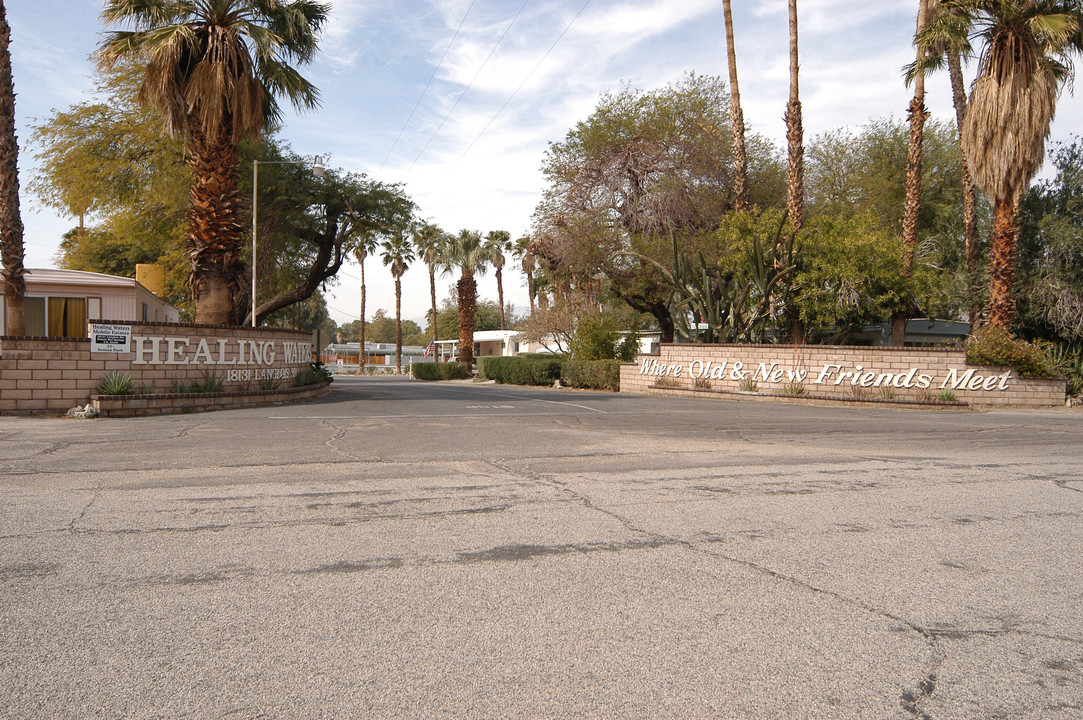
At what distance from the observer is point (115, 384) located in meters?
15.8

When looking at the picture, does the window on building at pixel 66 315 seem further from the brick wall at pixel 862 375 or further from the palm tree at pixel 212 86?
the brick wall at pixel 862 375

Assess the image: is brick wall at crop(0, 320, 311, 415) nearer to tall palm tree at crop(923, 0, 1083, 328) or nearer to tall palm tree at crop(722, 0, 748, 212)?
tall palm tree at crop(722, 0, 748, 212)

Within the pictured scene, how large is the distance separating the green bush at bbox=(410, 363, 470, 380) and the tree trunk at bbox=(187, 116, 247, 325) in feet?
100

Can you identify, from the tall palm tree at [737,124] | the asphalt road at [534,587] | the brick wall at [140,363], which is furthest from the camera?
the tall palm tree at [737,124]

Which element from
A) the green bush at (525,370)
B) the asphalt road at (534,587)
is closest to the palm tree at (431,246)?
the green bush at (525,370)

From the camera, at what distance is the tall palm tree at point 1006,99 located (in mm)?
20703

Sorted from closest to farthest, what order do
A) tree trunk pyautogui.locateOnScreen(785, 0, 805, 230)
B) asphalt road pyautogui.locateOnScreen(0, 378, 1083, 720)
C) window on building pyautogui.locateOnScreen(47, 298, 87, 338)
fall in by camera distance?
asphalt road pyautogui.locateOnScreen(0, 378, 1083, 720), window on building pyautogui.locateOnScreen(47, 298, 87, 338), tree trunk pyautogui.locateOnScreen(785, 0, 805, 230)

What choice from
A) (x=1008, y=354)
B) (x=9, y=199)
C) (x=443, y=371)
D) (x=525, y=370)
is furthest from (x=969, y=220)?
(x=443, y=371)

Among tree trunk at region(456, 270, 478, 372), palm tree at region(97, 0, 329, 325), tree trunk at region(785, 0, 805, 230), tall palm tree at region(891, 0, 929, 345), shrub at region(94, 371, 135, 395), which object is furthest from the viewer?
tree trunk at region(456, 270, 478, 372)

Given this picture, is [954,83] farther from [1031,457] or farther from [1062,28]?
[1031,457]

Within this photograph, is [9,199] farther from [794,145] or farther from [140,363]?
[794,145]

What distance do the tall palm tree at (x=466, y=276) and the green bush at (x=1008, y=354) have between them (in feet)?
113

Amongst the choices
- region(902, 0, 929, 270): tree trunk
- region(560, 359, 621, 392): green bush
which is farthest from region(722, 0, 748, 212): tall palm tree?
region(560, 359, 621, 392): green bush

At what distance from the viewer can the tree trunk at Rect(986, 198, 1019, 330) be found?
21250 mm
